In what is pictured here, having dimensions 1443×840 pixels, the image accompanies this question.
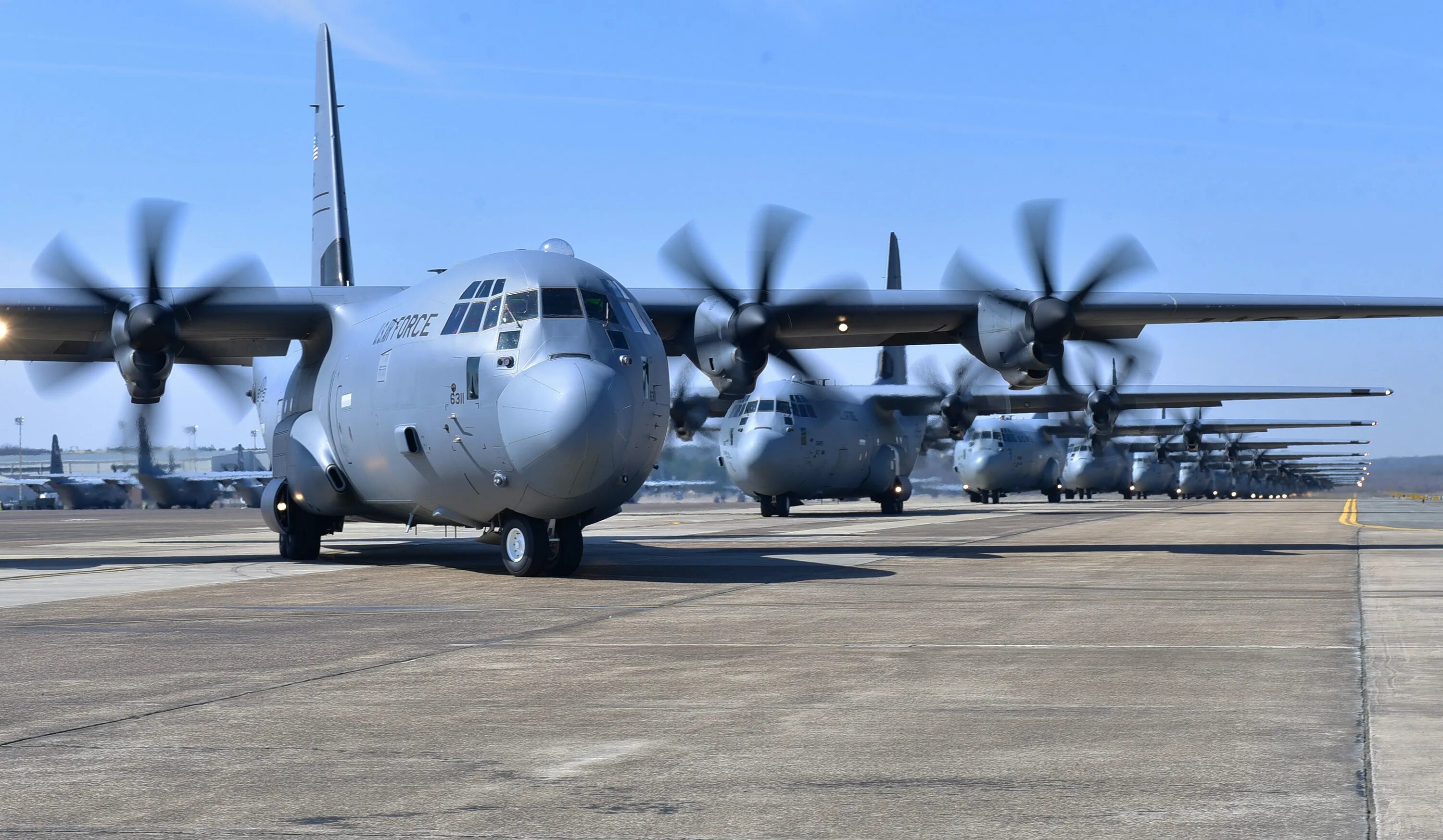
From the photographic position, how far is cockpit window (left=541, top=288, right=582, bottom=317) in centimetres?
1641

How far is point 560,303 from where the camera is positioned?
1650 centimetres

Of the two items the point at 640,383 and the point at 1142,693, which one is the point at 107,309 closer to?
the point at 640,383

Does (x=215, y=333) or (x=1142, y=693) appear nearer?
(x=1142, y=693)

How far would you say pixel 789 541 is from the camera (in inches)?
1043

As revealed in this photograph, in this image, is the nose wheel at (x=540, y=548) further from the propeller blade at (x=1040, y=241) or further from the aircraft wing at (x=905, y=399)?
the aircraft wing at (x=905, y=399)

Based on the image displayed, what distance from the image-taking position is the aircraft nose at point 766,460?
39.1 meters

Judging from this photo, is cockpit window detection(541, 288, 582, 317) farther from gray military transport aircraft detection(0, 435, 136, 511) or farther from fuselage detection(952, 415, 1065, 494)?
gray military transport aircraft detection(0, 435, 136, 511)

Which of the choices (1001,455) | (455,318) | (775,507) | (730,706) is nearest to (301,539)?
(455,318)

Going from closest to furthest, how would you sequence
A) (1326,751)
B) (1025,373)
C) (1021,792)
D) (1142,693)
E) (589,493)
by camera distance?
(1021,792) < (1326,751) < (1142,693) < (589,493) < (1025,373)

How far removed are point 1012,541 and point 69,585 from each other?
1668 cm

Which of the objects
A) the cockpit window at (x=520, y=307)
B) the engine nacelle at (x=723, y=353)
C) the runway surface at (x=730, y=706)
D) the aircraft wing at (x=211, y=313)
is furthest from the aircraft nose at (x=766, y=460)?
the cockpit window at (x=520, y=307)

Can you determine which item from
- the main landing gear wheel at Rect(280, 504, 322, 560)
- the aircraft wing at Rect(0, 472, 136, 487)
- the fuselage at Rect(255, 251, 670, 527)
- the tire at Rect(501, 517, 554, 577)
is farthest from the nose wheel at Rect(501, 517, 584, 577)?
the aircraft wing at Rect(0, 472, 136, 487)

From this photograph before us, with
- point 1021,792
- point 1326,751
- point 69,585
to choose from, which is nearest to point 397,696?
point 1021,792

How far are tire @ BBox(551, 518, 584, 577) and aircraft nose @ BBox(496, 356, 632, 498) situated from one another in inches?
45.5
